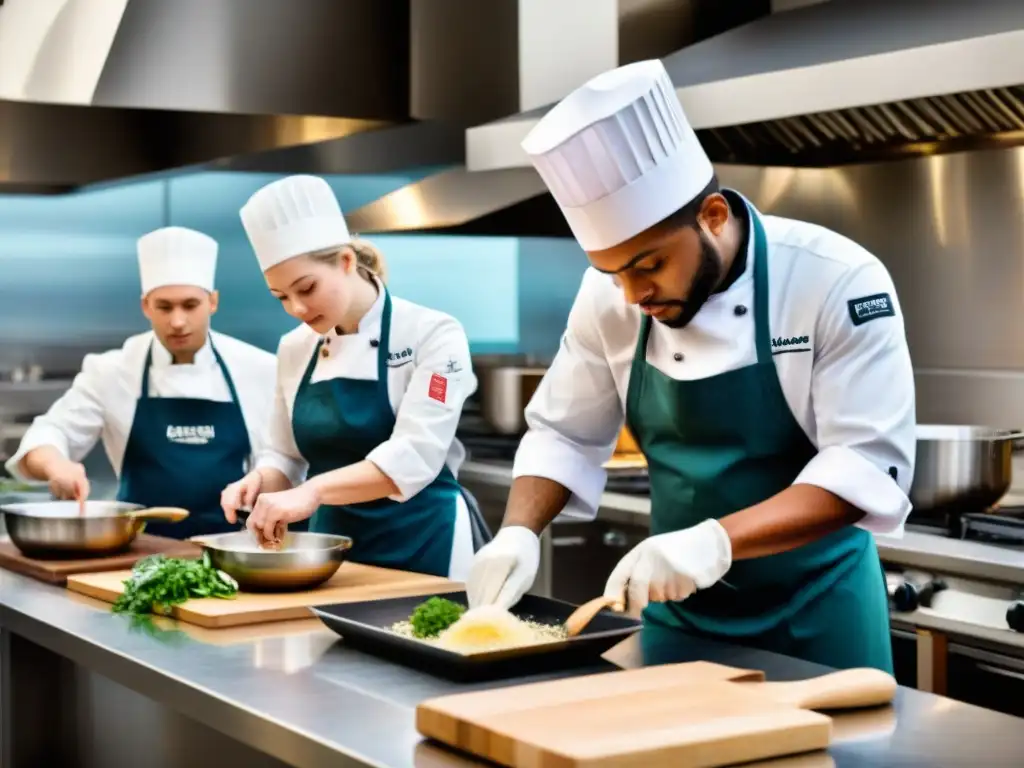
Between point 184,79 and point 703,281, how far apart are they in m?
1.86

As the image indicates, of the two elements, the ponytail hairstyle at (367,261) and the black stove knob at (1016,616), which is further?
the ponytail hairstyle at (367,261)

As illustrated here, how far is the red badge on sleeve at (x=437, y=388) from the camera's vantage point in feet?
9.25

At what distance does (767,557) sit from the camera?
2.11 m

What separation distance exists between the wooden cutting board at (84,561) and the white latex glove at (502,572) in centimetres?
88

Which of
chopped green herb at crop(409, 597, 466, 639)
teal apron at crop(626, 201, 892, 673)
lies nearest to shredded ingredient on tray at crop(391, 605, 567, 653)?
chopped green herb at crop(409, 597, 466, 639)

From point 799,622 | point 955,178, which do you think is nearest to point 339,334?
point 799,622

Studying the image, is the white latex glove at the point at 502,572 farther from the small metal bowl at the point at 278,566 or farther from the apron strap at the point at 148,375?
the apron strap at the point at 148,375

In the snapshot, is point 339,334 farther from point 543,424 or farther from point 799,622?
point 799,622

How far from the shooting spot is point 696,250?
2021 millimetres

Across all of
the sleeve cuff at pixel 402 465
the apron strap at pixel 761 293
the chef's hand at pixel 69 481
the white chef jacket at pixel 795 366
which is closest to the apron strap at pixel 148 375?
the chef's hand at pixel 69 481

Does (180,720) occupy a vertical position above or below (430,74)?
below

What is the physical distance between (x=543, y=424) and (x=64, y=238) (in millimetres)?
3456

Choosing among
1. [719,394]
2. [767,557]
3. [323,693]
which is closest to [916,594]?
[767,557]

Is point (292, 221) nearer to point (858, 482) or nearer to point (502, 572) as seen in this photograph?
point (502, 572)
